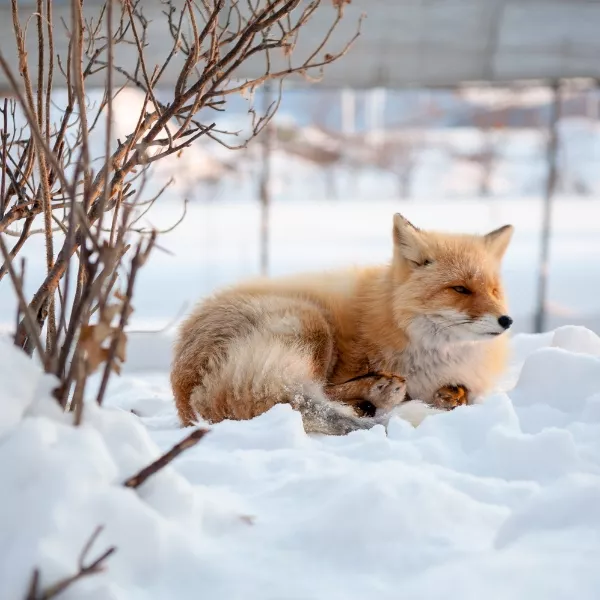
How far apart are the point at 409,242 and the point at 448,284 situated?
261mm

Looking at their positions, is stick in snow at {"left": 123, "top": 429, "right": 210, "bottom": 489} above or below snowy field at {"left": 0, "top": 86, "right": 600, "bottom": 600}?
above

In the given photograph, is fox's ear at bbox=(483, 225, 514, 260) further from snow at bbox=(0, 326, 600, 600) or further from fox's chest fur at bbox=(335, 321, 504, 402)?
snow at bbox=(0, 326, 600, 600)

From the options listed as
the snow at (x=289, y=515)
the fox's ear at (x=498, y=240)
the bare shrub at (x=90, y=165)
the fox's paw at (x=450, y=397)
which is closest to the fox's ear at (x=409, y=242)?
the fox's ear at (x=498, y=240)

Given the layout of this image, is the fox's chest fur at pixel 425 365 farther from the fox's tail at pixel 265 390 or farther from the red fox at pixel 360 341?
the fox's tail at pixel 265 390

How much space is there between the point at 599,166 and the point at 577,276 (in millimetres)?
1396

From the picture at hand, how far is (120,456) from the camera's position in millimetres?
1113

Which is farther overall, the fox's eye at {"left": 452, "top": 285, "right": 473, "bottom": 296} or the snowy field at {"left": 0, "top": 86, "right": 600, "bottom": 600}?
the fox's eye at {"left": 452, "top": 285, "right": 473, "bottom": 296}

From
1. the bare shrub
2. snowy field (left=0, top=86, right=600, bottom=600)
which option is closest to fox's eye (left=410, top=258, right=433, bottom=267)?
snowy field (left=0, top=86, right=600, bottom=600)

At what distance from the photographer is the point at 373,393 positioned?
240cm

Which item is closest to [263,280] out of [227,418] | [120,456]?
[227,418]

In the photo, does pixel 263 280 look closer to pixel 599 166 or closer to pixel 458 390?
pixel 458 390

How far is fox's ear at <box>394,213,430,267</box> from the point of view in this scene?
2.69 metres

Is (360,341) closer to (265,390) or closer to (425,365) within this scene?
(425,365)

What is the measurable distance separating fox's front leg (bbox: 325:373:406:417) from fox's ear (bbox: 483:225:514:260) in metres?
0.73
